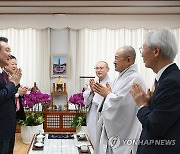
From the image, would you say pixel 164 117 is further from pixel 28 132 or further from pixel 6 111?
pixel 28 132

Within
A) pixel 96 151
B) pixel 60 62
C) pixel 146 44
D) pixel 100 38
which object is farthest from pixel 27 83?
pixel 146 44

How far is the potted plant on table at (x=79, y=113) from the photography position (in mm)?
4445

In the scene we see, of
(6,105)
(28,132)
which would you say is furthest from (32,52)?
(6,105)

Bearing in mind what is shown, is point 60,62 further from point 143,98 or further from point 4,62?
point 143,98

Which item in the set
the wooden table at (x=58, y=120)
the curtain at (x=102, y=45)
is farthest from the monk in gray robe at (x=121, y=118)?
the curtain at (x=102, y=45)

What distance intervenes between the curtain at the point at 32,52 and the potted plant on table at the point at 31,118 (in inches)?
77.1

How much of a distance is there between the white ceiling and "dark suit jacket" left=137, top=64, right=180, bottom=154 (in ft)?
14.1

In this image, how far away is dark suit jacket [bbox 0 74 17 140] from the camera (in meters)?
2.06

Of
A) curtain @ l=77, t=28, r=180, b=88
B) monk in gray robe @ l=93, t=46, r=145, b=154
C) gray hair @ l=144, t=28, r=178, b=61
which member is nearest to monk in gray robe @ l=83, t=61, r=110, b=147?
monk in gray robe @ l=93, t=46, r=145, b=154

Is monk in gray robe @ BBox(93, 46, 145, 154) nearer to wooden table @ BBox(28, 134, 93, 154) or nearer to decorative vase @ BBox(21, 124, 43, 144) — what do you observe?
wooden table @ BBox(28, 134, 93, 154)

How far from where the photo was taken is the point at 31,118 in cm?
442

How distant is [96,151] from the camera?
8.56 ft

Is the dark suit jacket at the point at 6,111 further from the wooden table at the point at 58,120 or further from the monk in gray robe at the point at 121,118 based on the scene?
the wooden table at the point at 58,120

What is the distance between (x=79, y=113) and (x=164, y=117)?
3481 millimetres
